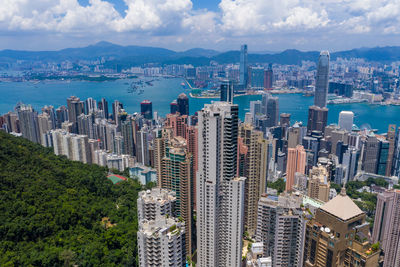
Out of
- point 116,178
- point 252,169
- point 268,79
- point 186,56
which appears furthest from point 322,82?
point 186,56

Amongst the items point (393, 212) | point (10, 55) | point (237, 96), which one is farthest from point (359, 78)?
point (10, 55)

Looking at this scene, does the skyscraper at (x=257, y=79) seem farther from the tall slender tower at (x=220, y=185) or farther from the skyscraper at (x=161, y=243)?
the skyscraper at (x=161, y=243)

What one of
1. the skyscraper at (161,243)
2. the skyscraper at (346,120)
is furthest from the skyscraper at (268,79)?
the skyscraper at (161,243)

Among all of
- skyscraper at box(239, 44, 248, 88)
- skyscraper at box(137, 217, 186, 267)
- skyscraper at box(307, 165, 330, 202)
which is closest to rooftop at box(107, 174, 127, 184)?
skyscraper at box(307, 165, 330, 202)

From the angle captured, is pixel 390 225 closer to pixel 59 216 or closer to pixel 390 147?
pixel 59 216

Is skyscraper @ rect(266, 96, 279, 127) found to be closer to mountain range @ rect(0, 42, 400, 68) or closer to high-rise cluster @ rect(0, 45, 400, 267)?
high-rise cluster @ rect(0, 45, 400, 267)

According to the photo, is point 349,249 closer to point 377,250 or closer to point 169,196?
point 377,250
